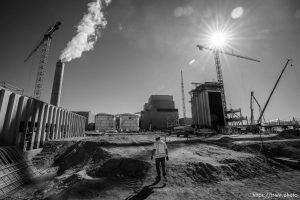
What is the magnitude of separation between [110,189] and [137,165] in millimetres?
2177

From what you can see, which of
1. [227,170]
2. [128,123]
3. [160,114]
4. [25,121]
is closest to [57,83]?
[25,121]

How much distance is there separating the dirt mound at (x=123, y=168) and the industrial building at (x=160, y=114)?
6742 centimetres

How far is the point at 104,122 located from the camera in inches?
2178

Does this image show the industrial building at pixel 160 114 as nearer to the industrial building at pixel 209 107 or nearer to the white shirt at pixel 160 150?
the industrial building at pixel 209 107

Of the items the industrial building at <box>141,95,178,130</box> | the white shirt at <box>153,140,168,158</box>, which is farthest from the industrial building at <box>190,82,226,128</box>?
the white shirt at <box>153,140,168,158</box>

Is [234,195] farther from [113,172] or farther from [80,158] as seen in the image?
[80,158]

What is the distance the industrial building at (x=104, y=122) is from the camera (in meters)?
54.8

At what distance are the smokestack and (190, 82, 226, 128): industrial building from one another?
3759cm

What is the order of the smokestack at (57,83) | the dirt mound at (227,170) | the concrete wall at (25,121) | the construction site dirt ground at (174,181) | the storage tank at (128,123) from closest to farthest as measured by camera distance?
1. the construction site dirt ground at (174,181)
2. the dirt mound at (227,170)
3. the concrete wall at (25,121)
4. the smokestack at (57,83)
5. the storage tank at (128,123)

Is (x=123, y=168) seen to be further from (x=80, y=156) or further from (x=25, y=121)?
(x=25, y=121)

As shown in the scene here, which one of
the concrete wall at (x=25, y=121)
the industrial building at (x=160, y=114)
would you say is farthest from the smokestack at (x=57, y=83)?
the industrial building at (x=160, y=114)

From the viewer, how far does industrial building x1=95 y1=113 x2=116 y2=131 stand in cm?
5478

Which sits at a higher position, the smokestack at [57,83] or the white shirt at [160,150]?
the smokestack at [57,83]

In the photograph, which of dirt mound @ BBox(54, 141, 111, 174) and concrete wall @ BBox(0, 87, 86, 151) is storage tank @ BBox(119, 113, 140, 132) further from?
dirt mound @ BBox(54, 141, 111, 174)
